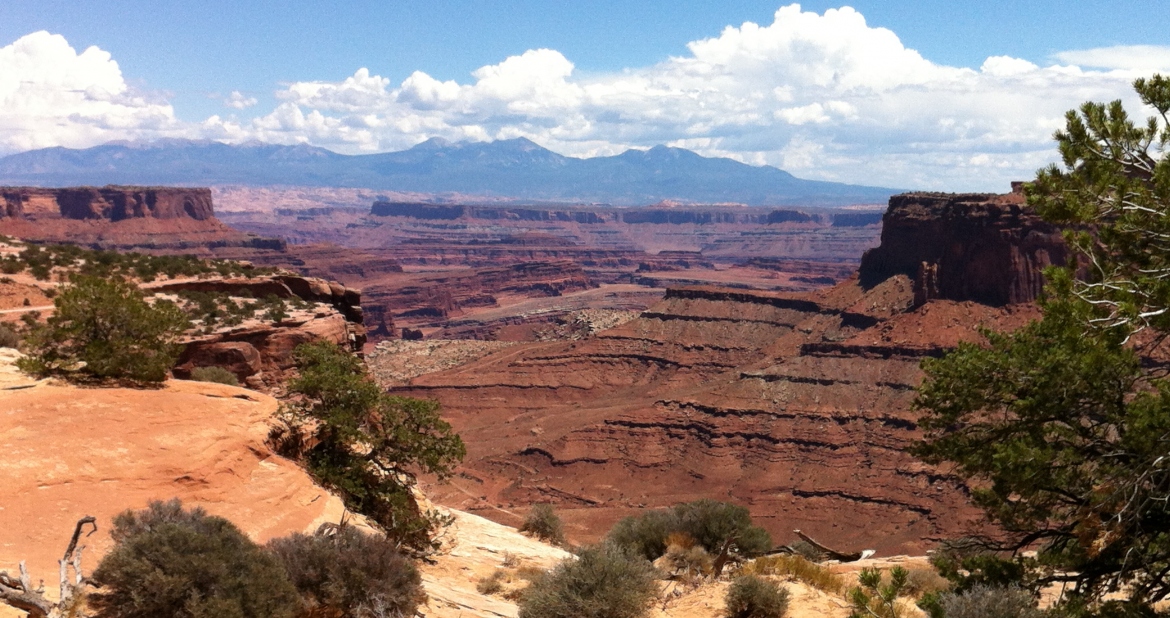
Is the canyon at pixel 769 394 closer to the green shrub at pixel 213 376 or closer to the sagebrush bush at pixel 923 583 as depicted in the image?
the green shrub at pixel 213 376

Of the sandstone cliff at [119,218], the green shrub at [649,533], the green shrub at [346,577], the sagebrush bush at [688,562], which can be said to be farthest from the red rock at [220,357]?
the sandstone cliff at [119,218]

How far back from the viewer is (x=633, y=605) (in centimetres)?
1345

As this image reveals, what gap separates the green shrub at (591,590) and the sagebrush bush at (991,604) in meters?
4.66

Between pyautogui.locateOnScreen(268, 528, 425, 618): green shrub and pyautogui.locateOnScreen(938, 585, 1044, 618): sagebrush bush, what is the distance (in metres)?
7.38

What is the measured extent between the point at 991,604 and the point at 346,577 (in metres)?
8.67

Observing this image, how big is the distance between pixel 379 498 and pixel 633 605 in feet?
21.3

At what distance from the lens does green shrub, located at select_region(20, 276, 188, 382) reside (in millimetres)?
16609

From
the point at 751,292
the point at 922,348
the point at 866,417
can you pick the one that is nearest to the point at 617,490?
the point at 866,417

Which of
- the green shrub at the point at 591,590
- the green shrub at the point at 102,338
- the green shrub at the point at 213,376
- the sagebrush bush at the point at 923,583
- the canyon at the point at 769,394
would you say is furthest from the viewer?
the canyon at the point at 769,394

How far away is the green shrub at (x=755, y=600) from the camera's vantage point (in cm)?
1412

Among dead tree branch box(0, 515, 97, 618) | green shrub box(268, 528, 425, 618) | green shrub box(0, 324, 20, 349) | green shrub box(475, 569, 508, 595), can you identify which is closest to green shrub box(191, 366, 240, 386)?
green shrub box(0, 324, 20, 349)

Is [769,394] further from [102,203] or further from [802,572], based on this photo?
[102,203]

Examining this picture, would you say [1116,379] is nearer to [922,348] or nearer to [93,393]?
[93,393]

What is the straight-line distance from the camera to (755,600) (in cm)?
1412
